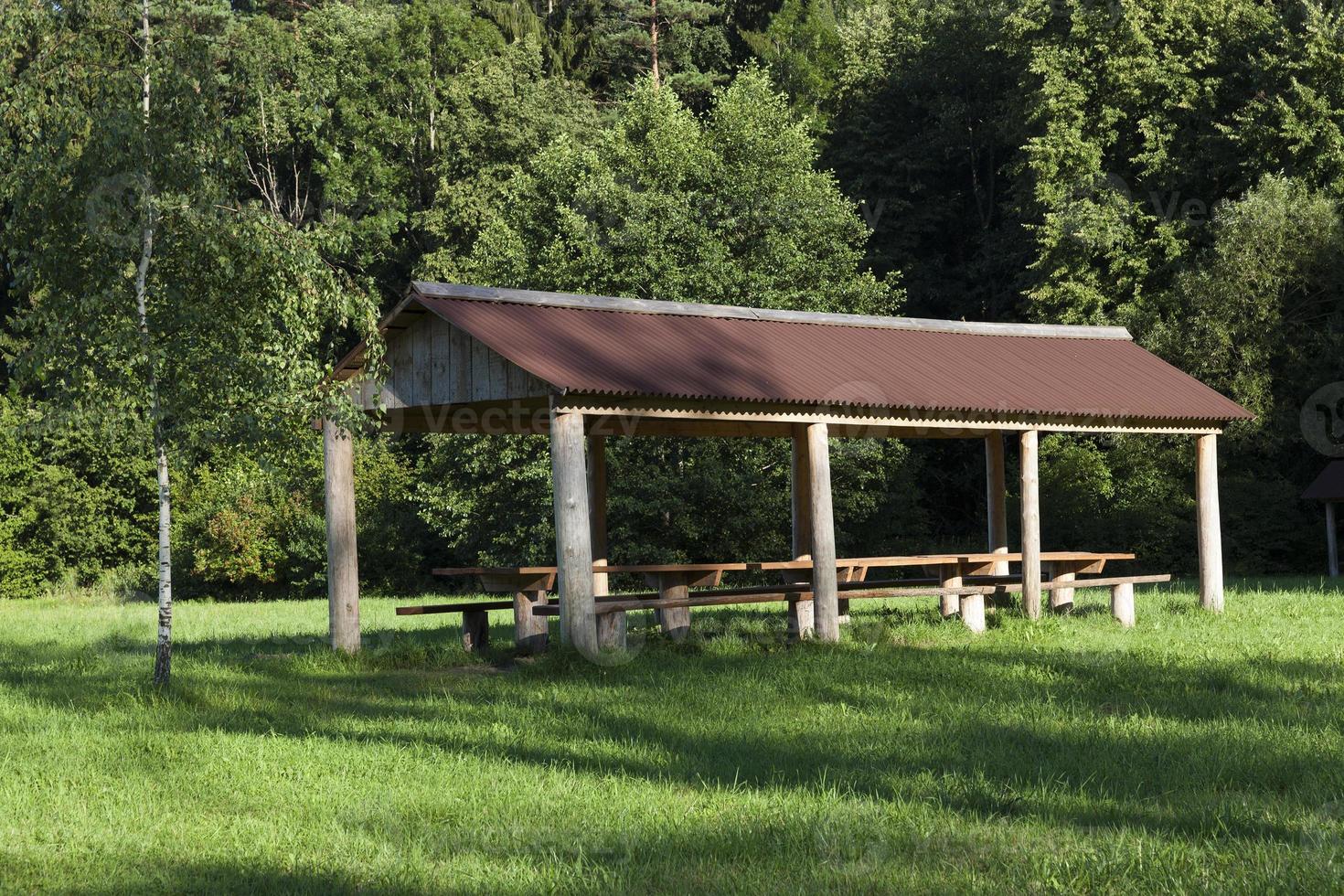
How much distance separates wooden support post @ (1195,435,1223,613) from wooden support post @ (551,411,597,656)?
29.3 feet

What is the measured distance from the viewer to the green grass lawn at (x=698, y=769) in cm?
651

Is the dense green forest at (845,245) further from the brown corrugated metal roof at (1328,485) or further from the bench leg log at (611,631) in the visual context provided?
the bench leg log at (611,631)

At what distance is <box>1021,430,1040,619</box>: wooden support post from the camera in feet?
54.3

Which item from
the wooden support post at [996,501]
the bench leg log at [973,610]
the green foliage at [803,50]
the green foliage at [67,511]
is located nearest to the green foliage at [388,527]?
the green foliage at [67,511]

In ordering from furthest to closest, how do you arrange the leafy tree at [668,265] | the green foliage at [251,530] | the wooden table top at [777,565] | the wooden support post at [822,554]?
the green foliage at [251,530] → the leafy tree at [668,265] → the wooden table top at [777,565] → the wooden support post at [822,554]

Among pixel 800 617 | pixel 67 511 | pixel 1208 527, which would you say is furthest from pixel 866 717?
pixel 67 511

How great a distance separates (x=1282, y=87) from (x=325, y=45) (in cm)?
2607

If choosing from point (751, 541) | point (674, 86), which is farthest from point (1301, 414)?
point (674, 86)

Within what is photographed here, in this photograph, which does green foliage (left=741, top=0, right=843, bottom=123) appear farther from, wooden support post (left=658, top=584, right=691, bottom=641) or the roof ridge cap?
wooden support post (left=658, top=584, right=691, bottom=641)

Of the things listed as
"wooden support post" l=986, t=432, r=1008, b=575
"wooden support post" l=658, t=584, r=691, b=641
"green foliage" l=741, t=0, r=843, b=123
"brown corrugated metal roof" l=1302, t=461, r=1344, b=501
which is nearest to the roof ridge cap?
"wooden support post" l=986, t=432, r=1008, b=575

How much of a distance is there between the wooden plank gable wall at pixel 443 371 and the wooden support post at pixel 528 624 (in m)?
2.32

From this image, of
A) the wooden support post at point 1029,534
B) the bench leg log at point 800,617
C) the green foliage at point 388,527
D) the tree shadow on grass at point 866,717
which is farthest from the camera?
the green foliage at point 388,527

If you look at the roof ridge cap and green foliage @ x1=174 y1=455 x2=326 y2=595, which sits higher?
the roof ridge cap

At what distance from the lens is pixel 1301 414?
110 ft
